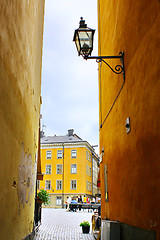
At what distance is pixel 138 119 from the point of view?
4223 mm

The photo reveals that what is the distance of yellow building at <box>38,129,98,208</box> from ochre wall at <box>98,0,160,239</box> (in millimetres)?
38446

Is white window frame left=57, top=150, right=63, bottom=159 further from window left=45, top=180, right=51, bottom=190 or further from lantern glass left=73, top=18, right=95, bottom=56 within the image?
lantern glass left=73, top=18, right=95, bottom=56

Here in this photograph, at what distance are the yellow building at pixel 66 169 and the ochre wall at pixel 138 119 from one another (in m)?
38.4

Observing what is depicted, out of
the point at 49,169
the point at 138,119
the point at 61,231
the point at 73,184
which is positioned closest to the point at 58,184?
the point at 73,184

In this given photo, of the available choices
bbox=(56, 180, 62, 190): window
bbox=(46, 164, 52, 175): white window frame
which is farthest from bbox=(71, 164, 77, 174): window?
bbox=(46, 164, 52, 175): white window frame

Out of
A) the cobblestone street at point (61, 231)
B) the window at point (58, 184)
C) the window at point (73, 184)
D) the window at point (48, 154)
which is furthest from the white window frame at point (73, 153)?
the cobblestone street at point (61, 231)

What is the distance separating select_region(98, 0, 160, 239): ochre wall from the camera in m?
3.44

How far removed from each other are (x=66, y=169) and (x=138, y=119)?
4195cm

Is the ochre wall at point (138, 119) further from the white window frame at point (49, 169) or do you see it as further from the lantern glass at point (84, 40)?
the white window frame at point (49, 169)

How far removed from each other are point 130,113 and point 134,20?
62.9 inches

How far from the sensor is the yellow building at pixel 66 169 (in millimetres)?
43438

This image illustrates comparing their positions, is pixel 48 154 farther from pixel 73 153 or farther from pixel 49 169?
pixel 73 153

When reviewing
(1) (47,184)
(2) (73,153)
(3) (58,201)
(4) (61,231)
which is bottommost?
(3) (58,201)

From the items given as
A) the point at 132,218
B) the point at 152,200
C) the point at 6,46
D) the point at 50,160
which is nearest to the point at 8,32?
the point at 6,46
